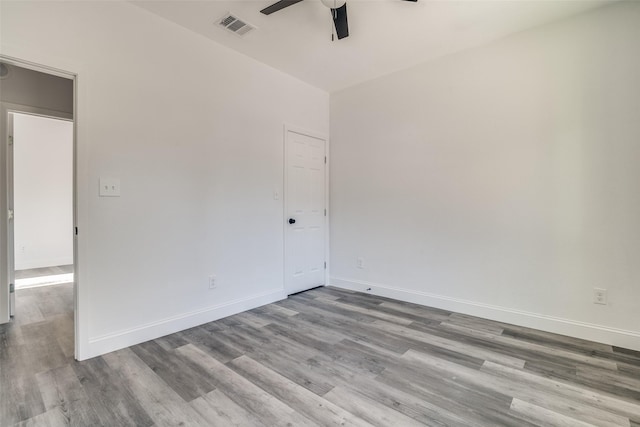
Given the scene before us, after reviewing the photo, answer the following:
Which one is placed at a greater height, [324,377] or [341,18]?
[341,18]

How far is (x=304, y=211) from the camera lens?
403 centimetres

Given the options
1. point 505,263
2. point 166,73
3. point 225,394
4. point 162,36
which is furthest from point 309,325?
point 162,36

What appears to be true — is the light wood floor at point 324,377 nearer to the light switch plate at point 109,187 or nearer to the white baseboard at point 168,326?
the white baseboard at point 168,326

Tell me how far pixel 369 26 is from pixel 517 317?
3.11 metres

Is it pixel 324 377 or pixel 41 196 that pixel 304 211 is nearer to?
pixel 324 377

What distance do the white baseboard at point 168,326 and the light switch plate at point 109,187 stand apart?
1.11m

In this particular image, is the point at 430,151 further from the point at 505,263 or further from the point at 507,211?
the point at 505,263

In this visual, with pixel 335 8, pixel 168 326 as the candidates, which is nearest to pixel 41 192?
pixel 168 326

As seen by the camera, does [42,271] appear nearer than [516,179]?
No

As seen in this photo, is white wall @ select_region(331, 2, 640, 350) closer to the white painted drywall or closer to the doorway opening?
the doorway opening

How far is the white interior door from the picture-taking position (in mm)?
3818

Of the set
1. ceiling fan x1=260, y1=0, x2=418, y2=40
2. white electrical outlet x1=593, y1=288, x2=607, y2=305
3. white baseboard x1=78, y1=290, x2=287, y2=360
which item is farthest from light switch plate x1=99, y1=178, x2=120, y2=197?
white electrical outlet x1=593, y1=288, x2=607, y2=305

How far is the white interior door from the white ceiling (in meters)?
1.03

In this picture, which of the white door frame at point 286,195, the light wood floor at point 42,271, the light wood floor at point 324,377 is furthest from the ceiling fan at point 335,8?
the light wood floor at point 42,271
